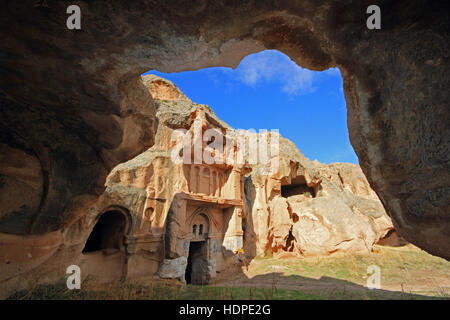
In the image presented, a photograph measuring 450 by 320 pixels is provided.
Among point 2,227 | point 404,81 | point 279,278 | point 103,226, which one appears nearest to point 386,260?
point 279,278

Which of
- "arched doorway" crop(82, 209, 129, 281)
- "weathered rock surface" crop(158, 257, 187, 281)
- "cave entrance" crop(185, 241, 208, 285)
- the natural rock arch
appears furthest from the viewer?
"cave entrance" crop(185, 241, 208, 285)

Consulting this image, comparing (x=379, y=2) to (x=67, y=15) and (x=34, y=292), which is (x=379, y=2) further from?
(x=34, y=292)

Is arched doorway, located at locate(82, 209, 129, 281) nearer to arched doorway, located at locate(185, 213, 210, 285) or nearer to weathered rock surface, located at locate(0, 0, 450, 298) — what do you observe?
arched doorway, located at locate(185, 213, 210, 285)

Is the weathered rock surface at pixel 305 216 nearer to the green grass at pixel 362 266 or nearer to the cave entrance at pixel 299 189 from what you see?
the cave entrance at pixel 299 189

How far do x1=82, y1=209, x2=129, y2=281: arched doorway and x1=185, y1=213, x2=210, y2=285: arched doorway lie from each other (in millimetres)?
4069

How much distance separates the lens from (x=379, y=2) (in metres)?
2.24

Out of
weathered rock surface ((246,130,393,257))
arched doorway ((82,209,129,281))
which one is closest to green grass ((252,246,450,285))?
weathered rock surface ((246,130,393,257))

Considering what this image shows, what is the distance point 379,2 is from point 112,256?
11069 millimetres

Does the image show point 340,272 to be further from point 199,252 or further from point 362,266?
point 199,252

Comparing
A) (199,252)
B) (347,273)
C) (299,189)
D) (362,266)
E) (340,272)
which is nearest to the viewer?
(347,273)

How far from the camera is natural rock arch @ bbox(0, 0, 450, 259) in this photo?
7.18 feet

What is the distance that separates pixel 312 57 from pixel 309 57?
0.04 m

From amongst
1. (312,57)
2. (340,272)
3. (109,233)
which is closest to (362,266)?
(340,272)

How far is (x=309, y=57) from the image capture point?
322 centimetres
